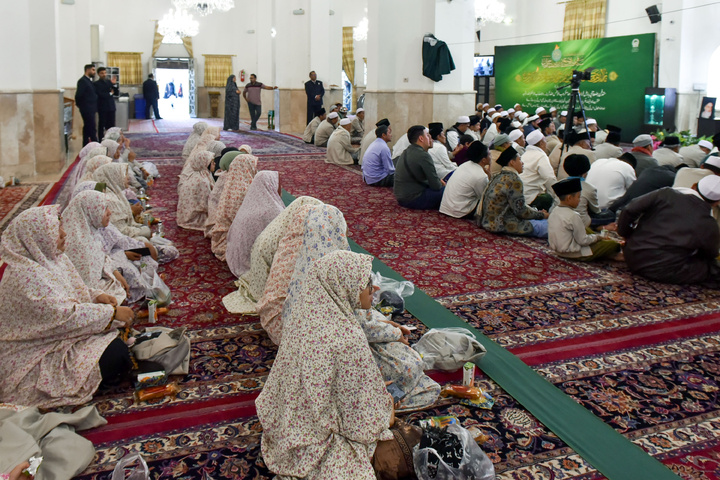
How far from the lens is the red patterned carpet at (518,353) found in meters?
2.12

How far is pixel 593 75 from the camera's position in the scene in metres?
12.2

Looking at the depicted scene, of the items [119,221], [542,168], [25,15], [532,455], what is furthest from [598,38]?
[532,455]

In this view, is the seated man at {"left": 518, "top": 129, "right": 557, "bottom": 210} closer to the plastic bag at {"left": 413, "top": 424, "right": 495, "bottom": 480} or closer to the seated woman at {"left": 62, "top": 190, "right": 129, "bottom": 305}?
the seated woman at {"left": 62, "top": 190, "right": 129, "bottom": 305}

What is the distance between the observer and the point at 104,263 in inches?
122

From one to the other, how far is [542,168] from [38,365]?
13.2 feet

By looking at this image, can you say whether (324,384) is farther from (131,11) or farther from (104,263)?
(131,11)

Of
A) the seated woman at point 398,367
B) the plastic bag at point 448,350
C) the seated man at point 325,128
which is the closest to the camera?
the seated woman at point 398,367

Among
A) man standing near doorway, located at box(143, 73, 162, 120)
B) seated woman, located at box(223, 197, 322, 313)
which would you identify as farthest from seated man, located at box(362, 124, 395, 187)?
man standing near doorway, located at box(143, 73, 162, 120)

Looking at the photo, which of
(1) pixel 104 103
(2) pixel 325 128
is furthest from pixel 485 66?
(1) pixel 104 103

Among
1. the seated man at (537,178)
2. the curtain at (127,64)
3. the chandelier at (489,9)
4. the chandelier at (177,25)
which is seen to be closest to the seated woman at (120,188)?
the seated man at (537,178)

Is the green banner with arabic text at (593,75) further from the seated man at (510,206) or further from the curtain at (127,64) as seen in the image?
the curtain at (127,64)

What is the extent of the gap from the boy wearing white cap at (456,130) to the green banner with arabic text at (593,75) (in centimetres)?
501

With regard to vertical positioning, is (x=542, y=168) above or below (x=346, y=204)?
above

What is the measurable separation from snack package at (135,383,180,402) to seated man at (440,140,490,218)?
10.7ft
